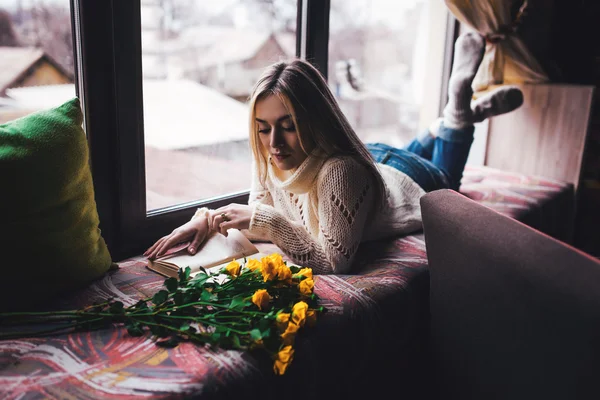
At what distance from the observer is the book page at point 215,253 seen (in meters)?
1.29

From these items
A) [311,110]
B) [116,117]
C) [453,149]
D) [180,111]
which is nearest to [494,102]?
[453,149]

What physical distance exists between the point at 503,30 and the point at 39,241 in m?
1.94

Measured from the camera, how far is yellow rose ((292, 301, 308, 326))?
99cm

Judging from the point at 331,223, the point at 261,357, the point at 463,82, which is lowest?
the point at 261,357

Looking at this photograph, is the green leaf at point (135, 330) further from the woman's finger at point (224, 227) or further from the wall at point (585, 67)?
the wall at point (585, 67)

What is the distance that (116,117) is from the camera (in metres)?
1.35

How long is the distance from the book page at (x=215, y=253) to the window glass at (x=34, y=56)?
0.48m

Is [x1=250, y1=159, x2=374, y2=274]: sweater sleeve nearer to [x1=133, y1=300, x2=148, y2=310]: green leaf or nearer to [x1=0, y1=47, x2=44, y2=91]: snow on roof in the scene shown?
[x1=133, y1=300, x2=148, y2=310]: green leaf

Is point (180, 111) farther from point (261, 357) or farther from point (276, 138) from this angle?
point (261, 357)

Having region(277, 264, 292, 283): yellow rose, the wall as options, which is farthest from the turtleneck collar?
the wall

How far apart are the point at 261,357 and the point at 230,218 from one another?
493mm

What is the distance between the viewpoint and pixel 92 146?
4.38 ft

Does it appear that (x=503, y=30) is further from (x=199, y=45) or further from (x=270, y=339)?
(x=270, y=339)

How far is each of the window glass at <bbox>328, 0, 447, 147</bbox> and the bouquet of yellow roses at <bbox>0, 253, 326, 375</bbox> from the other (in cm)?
119
